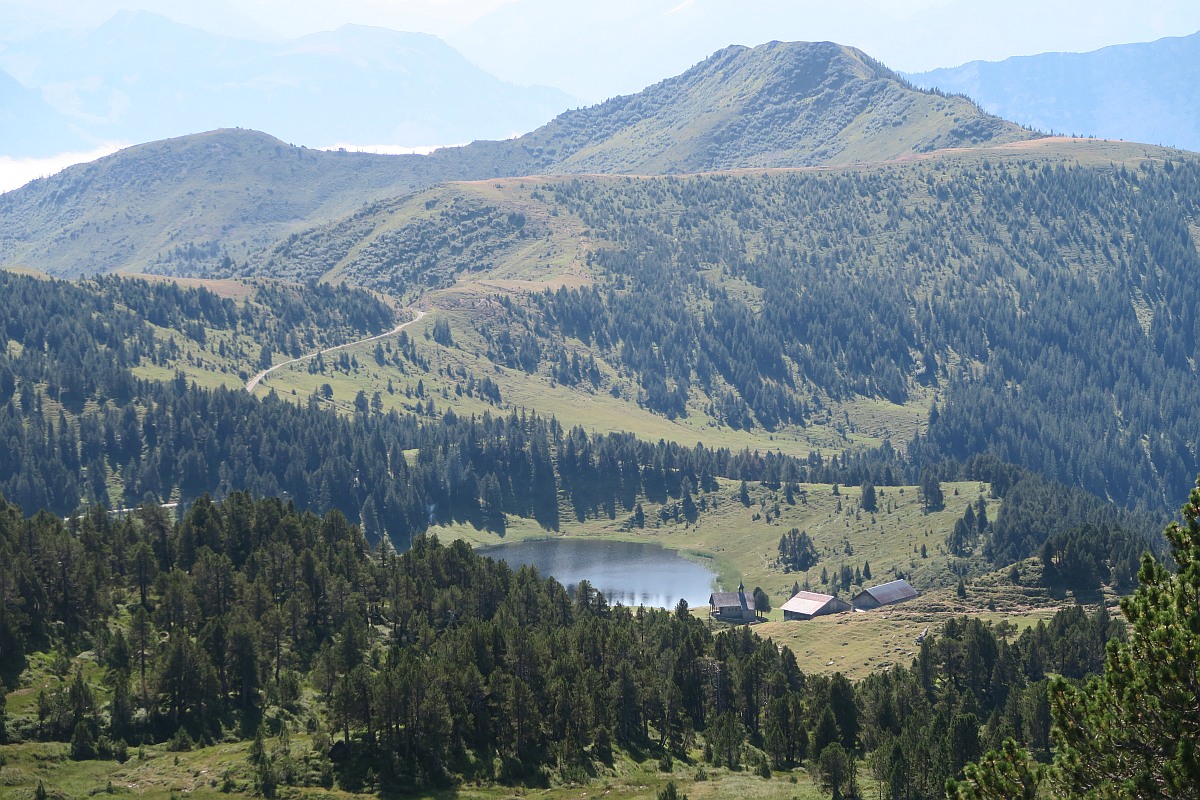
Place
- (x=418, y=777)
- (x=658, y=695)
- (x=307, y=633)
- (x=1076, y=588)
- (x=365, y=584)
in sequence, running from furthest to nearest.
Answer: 1. (x=1076, y=588)
2. (x=365, y=584)
3. (x=307, y=633)
4. (x=658, y=695)
5. (x=418, y=777)

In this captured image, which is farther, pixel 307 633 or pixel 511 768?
pixel 307 633

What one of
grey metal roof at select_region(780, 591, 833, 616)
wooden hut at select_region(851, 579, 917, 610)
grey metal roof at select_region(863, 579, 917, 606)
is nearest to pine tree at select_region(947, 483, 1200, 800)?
wooden hut at select_region(851, 579, 917, 610)

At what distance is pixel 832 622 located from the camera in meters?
178

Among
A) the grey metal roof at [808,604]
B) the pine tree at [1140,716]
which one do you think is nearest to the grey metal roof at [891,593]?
the grey metal roof at [808,604]

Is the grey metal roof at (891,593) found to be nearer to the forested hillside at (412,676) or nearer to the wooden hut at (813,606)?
the wooden hut at (813,606)

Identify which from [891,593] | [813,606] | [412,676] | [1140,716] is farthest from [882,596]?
[1140,716]

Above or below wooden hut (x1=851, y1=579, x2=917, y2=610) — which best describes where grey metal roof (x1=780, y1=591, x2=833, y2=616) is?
below

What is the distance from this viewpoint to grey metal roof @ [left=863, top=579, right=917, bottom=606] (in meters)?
194

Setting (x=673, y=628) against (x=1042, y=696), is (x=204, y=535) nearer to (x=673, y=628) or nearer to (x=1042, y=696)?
(x=673, y=628)

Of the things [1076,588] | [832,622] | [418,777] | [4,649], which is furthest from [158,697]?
[1076,588]

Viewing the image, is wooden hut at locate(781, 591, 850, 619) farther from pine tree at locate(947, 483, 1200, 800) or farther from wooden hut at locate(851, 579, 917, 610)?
pine tree at locate(947, 483, 1200, 800)

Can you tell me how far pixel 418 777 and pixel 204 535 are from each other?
59081 mm

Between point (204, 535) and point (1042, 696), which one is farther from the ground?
point (204, 535)

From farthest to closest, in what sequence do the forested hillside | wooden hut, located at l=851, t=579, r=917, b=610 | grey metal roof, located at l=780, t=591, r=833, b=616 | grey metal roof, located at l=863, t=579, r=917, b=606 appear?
grey metal roof, located at l=780, t=591, r=833, b=616, grey metal roof, located at l=863, t=579, r=917, b=606, wooden hut, located at l=851, t=579, r=917, b=610, the forested hillside
